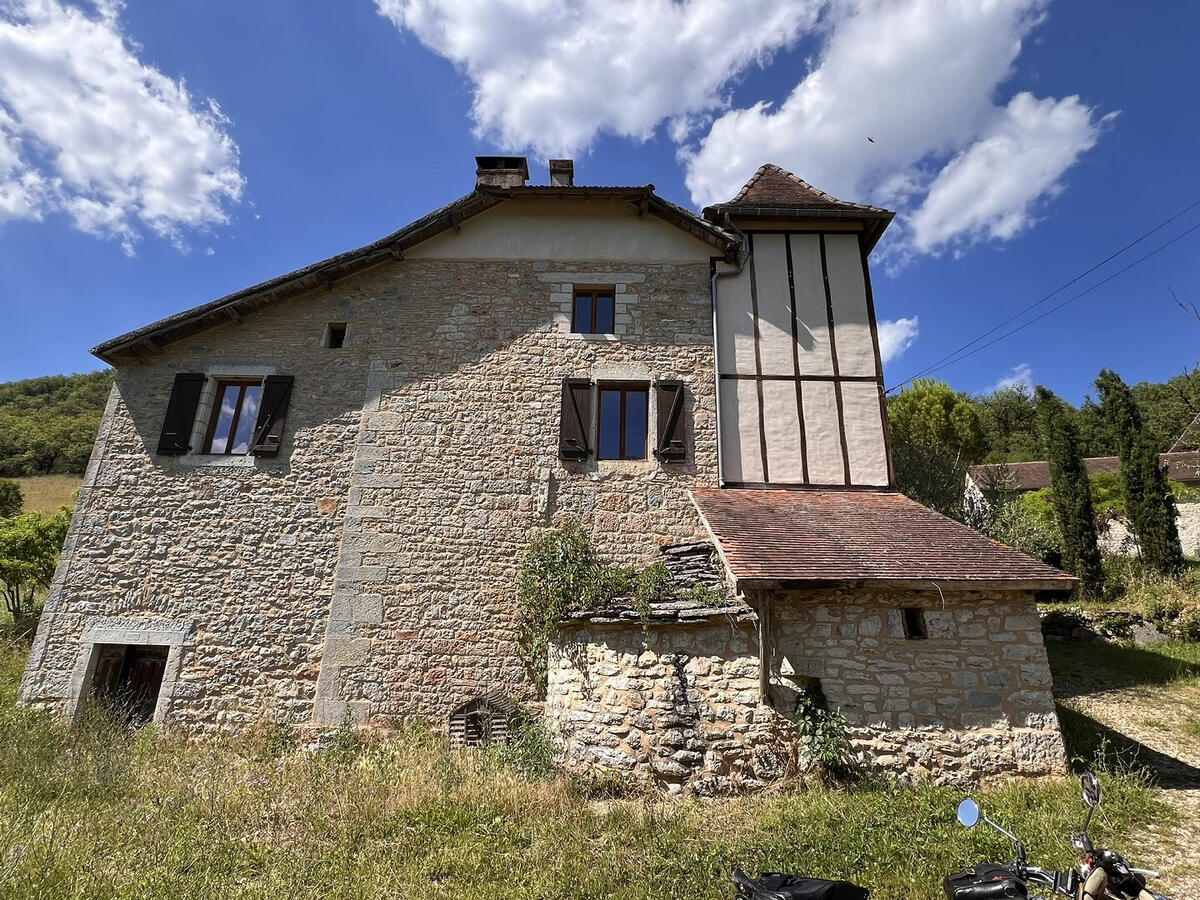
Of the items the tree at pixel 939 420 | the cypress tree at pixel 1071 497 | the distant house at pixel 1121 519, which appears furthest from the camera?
the tree at pixel 939 420

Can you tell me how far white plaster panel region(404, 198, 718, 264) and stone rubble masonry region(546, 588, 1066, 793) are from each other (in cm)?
617

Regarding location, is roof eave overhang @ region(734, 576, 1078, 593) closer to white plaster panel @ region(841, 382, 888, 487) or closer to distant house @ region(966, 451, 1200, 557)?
white plaster panel @ region(841, 382, 888, 487)

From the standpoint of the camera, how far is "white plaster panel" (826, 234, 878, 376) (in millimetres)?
8727

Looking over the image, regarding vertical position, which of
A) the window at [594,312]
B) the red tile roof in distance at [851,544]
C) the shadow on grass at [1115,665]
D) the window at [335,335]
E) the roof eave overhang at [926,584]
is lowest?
the shadow on grass at [1115,665]

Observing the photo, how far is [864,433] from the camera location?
8.45m

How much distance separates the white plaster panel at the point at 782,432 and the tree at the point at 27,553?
1532 cm

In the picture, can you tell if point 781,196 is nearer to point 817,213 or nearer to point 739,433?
point 817,213

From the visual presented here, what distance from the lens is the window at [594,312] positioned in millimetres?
9078

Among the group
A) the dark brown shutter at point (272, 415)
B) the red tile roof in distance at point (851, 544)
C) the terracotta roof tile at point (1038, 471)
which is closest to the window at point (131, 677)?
the dark brown shutter at point (272, 415)

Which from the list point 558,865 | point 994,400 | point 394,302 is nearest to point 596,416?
point 394,302

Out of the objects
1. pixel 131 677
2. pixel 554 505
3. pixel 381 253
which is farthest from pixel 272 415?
pixel 554 505

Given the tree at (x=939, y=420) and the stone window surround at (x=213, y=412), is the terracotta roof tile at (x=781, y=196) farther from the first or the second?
the tree at (x=939, y=420)

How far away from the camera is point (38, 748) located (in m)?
6.14

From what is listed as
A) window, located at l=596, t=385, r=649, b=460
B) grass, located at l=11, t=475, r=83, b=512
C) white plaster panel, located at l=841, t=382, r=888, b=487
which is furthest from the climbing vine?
grass, located at l=11, t=475, r=83, b=512
